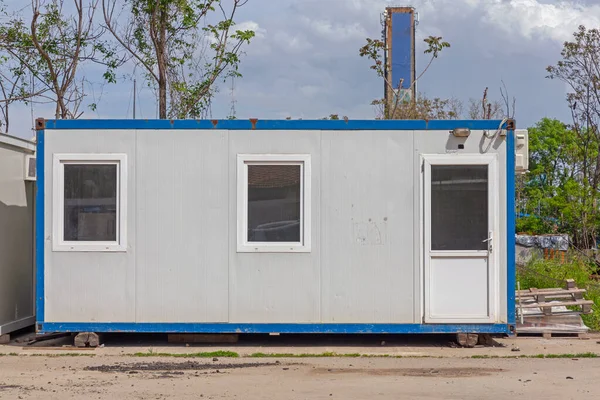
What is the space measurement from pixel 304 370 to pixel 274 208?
2.08 metres

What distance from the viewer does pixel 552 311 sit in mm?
11328

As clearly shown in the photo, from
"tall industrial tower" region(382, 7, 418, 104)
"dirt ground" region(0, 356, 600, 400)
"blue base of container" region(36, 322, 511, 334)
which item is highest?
"tall industrial tower" region(382, 7, 418, 104)

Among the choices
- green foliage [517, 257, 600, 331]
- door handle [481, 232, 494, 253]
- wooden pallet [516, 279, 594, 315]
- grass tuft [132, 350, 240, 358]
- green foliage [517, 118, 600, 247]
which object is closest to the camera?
grass tuft [132, 350, 240, 358]

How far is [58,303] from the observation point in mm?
10000

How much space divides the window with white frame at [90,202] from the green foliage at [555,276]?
632cm

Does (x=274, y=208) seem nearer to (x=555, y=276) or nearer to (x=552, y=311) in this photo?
(x=552, y=311)

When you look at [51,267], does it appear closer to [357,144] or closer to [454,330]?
[357,144]

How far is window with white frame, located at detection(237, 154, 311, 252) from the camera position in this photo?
9.99 m

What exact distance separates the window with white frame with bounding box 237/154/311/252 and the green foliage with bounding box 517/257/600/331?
4561mm

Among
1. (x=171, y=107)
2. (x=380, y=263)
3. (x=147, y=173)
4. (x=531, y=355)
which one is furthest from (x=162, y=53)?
(x=531, y=355)

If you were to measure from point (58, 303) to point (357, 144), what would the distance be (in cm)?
400

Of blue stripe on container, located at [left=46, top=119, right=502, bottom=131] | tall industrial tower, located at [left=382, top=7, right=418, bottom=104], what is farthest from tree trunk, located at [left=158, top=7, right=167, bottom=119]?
tall industrial tower, located at [left=382, top=7, right=418, bottom=104]

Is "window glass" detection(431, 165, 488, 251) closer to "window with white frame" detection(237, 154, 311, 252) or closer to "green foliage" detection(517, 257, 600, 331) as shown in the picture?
"window with white frame" detection(237, 154, 311, 252)

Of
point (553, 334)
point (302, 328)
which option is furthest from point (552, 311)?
point (302, 328)
